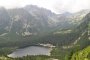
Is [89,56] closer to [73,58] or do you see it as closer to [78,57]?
[78,57]

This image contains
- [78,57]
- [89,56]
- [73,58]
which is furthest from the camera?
[89,56]

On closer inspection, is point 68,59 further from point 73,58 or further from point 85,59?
point 85,59

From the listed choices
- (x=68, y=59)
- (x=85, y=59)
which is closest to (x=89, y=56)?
(x=85, y=59)

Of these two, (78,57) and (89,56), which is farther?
(89,56)

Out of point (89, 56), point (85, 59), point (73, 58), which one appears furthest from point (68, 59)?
point (89, 56)

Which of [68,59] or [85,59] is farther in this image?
[85,59]

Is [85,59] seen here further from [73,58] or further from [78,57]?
[73,58]

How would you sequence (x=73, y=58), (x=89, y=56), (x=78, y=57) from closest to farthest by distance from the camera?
(x=73, y=58)
(x=78, y=57)
(x=89, y=56)
